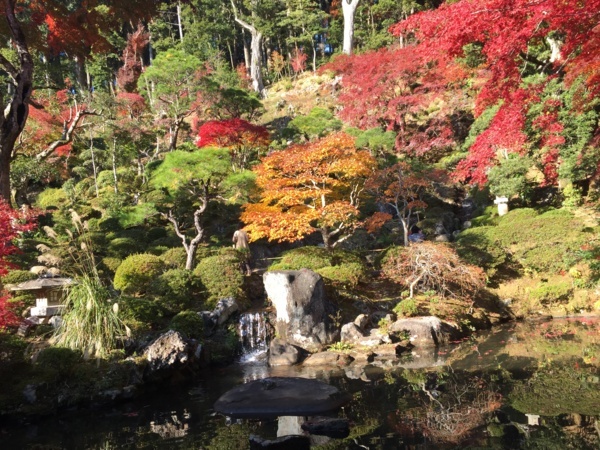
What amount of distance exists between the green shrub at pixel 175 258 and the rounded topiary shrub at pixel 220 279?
199 centimetres

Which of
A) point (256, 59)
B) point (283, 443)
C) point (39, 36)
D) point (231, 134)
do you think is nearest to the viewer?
point (283, 443)

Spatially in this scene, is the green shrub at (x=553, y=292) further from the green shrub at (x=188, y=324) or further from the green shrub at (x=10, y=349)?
the green shrub at (x=10, y=349)

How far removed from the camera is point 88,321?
29.5 feet

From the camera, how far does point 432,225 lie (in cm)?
1908

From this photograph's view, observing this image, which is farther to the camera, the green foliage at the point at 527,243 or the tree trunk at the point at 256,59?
the tree trunk at the point at 256,59

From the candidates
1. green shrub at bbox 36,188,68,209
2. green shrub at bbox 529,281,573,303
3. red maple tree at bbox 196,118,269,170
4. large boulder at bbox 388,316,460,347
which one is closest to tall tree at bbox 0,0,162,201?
large boulder at bbox 388,316,460,347

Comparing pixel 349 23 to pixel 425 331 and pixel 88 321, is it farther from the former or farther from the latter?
pixel 88 321

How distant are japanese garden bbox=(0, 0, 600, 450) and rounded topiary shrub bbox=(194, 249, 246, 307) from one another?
81 mm

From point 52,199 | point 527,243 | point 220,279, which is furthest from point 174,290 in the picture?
point 52,199

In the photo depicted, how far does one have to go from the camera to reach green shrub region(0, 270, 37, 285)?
1225cm

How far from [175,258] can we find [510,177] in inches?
504

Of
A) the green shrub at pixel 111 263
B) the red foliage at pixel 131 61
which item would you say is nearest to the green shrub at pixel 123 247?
the green shrub at pixel 111 263

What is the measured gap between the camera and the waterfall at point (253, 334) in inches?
474

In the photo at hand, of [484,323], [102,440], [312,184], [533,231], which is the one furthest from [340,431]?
[533,231]
